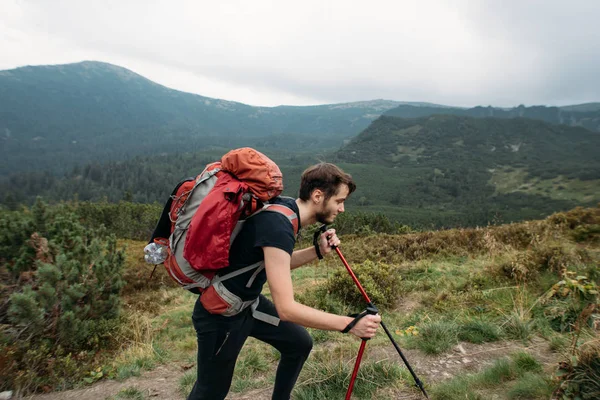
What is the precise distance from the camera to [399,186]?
159 meters

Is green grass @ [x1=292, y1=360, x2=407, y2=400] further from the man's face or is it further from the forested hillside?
the forested hillside

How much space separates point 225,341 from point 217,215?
0.93 meters

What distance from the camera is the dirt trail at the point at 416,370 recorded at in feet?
11.3

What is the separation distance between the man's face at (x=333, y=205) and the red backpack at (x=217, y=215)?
216 millimetres

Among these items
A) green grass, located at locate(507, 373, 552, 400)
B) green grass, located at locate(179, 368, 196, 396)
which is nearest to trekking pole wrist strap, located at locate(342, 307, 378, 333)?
green grass, located at locate(507, 373, 552, 400)

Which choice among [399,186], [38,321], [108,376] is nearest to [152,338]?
[108,376]

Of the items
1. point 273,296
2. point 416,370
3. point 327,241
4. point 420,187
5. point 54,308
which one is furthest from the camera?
point 420,187

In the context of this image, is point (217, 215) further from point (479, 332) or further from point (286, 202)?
point (479, 332)

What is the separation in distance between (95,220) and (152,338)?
38.2 meters

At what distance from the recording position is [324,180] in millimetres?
2344

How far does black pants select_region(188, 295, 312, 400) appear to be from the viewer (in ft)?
7.84

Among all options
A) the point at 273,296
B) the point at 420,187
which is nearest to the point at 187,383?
the point at 273,296

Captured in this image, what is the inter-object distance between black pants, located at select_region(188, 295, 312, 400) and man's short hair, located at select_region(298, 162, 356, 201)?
1.00 m

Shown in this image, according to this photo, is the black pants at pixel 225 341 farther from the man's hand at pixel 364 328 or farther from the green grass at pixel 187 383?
the green grass at pixel 187 383
